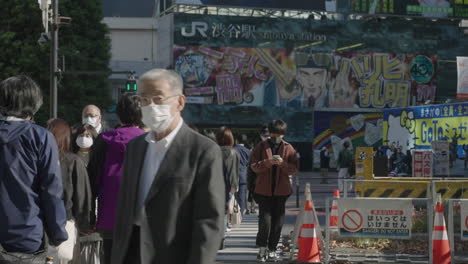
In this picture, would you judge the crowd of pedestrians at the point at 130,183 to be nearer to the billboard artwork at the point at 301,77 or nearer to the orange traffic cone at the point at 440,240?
the orange traffic cone at the point at 440,240

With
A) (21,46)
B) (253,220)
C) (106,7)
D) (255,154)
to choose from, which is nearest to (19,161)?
(255,154)

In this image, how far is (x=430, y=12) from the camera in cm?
6212

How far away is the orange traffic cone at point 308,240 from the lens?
11.2 meters

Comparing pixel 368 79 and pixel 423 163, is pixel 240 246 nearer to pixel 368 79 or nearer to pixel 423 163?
pixel 423 163

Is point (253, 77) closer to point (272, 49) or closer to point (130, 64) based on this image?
point (272, 49)

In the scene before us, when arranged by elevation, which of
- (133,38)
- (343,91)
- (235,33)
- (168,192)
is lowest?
(168,192)

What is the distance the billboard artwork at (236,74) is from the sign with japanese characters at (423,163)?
34.3m

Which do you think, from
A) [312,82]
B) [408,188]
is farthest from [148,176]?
[312,82]

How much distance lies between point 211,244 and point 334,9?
186 feet

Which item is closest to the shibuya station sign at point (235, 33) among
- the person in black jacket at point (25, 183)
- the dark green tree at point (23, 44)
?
the dark green tree at point (23, 44)

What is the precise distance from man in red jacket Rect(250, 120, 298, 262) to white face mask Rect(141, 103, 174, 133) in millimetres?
7087

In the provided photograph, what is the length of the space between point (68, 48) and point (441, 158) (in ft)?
80.9

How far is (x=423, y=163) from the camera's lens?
22516mm

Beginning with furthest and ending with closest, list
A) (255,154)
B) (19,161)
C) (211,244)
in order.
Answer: (255,154), (19,161), (211,244)
